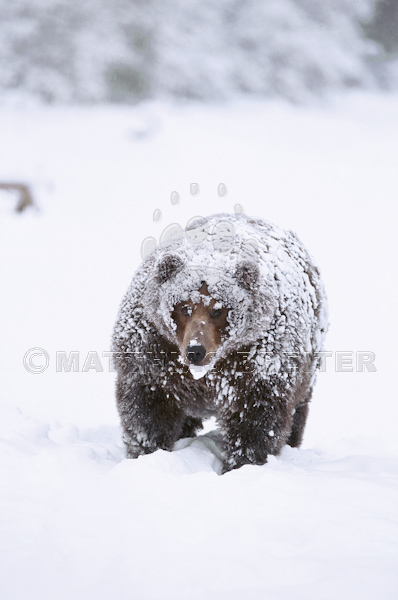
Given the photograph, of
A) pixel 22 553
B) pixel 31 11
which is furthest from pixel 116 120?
pixel 22 553

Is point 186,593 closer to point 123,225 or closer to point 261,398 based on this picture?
point 261,398

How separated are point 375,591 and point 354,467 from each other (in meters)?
1.32

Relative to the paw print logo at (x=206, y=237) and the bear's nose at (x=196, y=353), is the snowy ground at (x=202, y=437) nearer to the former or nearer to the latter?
the bear's nose at (x=196, y=353)

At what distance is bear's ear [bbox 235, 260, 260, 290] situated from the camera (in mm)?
3199

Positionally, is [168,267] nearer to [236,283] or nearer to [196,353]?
[236,283]

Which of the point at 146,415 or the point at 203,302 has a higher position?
the point at 203,302

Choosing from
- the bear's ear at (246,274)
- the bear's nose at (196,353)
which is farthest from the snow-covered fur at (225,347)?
the bear's nose at (196,353)

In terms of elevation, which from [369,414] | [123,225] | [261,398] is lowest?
[369,414]

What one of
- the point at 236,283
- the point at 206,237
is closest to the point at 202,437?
the point at 236,283

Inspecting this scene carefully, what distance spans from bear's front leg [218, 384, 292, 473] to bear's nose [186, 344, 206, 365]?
473 mm

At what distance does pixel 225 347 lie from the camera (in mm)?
3270

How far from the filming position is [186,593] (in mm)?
1857

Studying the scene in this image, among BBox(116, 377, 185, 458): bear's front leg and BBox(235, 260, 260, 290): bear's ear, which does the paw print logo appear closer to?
BBox(235, 260, 260, 290): bear's ear

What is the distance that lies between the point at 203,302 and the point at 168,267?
29 cm
